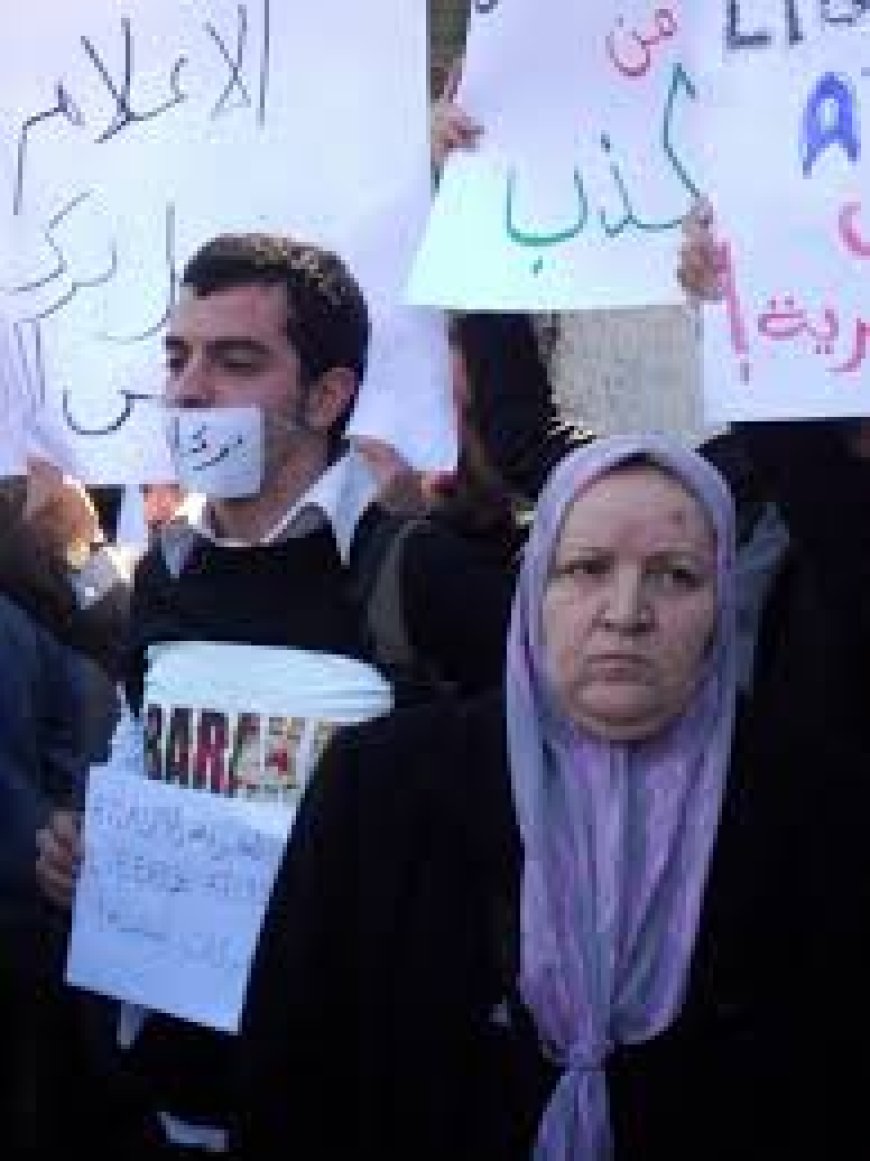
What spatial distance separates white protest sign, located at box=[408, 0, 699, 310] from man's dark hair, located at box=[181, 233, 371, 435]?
98 mm

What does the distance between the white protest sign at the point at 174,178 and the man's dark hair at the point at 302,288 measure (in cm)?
9

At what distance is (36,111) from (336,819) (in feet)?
4.39

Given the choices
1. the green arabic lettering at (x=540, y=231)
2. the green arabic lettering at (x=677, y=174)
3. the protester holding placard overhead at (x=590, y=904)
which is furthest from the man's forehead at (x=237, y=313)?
the protester holding placard overhead at (x=590, y=904)

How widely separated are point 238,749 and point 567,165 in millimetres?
803

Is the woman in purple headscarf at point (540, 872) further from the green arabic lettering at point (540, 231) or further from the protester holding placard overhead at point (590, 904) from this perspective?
the green arabic lettering at point (540, 231)

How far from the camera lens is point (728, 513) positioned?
7.63ft

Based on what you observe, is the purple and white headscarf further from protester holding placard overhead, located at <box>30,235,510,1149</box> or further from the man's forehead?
the man's forehead

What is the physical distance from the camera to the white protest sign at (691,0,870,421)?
8.57 feet

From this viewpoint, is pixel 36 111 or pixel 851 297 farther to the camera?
pixel 36 111

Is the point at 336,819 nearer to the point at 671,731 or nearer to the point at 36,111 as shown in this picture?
the point at 671,731

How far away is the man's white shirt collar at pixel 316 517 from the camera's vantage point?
9.21 ft

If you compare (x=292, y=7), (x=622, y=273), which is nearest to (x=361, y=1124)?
(x=622, y=273)

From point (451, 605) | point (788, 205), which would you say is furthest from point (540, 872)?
point (788, 205)

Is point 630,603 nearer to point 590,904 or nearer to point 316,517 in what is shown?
point 590,904
